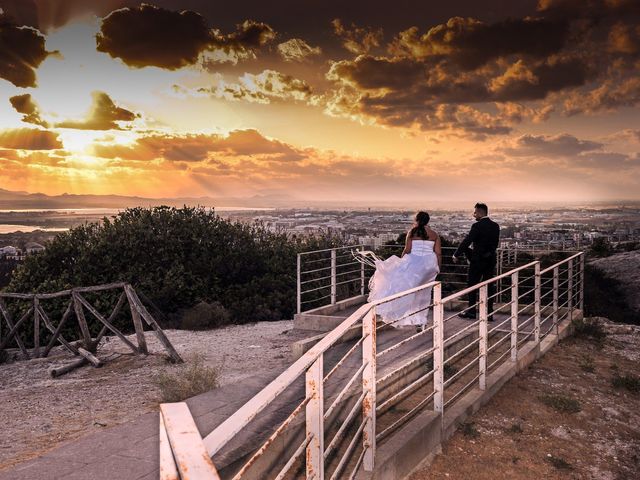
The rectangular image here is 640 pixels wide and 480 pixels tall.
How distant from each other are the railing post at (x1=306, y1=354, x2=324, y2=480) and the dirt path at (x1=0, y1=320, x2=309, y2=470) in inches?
136

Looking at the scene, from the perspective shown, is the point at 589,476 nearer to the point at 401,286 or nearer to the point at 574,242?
the point at 401,286

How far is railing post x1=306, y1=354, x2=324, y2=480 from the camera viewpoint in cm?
276

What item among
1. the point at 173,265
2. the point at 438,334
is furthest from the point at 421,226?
the point at 173,265

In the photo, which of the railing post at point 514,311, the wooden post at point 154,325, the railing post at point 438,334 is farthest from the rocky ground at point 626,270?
the railing post at point 438,334

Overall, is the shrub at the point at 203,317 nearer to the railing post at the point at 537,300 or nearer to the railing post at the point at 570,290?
the railing post at the point at 537,300

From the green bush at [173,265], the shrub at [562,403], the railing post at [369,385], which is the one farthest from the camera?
the green bush at [173,265]

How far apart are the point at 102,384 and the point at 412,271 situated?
515 cm

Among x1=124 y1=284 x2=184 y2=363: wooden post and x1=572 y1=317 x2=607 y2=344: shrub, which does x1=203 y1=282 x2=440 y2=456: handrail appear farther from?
x1=572 y1=317 x2=607 y2=344: shrub

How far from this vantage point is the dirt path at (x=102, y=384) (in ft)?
20.4

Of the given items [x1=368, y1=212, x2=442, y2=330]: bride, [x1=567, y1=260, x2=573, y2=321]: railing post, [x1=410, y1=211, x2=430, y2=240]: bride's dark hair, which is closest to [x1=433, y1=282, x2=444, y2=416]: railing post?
[x1=368, y1=212, x2=442, y2=330]: bride

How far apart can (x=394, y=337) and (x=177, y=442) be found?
775cm

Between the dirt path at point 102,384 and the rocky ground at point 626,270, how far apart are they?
443 inches

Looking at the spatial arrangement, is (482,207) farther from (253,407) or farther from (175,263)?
(175,263)

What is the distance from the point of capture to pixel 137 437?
459 cm
